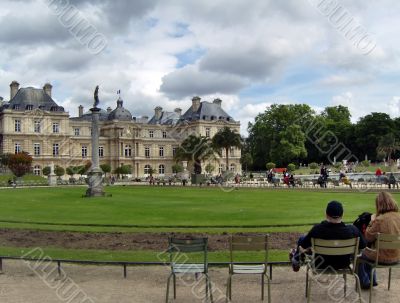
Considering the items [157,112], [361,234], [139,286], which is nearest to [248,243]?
[361,234]

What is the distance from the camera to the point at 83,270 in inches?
378

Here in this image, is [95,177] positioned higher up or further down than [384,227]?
higher up

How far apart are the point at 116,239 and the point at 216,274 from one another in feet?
15.6

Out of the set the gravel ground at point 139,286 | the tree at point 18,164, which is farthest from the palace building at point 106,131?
the gravel ground at point 139,286

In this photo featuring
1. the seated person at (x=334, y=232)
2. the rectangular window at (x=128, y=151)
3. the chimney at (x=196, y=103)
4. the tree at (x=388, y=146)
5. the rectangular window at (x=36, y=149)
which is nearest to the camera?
the seated person at (x=334, y=232)

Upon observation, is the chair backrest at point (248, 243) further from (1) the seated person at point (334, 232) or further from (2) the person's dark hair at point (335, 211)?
(2) the person's dark hair at point (335, 211)

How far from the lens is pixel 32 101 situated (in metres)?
85.1

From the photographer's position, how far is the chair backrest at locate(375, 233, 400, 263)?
7305 millimetres

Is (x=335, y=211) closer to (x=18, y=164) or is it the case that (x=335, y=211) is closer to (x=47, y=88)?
(x=18, y=164)

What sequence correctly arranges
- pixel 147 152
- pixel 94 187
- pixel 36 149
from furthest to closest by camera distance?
pixel 147 152 < pixel 36 149 < pixel 94 187

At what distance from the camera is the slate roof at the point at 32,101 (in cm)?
8350

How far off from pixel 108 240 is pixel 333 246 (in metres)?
7.49

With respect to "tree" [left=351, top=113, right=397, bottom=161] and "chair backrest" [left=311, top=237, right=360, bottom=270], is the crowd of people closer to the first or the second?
"chair backrest" [left=311, top=237, right=360, bottom=270]

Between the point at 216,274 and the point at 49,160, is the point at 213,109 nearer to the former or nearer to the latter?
the point at 49,160
